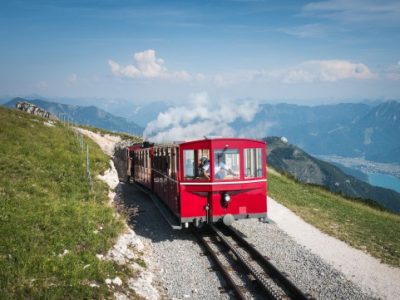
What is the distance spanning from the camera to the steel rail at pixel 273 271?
10.1m

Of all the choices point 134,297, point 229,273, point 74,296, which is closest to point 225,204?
point 229,273

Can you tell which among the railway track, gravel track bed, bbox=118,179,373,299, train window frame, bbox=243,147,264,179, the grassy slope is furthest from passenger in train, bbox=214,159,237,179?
the grassy slope

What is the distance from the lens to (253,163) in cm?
1530

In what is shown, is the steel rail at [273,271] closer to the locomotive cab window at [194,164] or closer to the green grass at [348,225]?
the locomotive cab window at [194,164]

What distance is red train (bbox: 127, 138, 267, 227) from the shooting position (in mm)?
14711

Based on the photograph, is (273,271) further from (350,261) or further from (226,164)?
(226,164)

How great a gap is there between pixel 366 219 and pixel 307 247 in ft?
32.2

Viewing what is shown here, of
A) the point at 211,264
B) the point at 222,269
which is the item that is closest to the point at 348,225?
the point at 211,264

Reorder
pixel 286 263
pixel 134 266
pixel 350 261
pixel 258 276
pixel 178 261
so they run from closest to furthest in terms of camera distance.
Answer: pixel 258 276 → pixel 134 266 → pixel 286 263 → pixel 178 261 → pixel 350 261

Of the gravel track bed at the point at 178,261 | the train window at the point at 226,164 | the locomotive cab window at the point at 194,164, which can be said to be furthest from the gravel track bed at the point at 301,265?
the locomotive cab window at the point at 194,164

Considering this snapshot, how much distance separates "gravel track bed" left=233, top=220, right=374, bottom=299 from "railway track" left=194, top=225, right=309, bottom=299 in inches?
20.1

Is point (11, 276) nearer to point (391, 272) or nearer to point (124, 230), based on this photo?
point (124, 230)

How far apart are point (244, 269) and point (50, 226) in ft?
20.2

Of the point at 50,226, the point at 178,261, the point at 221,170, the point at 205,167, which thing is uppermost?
the point at 205,167
